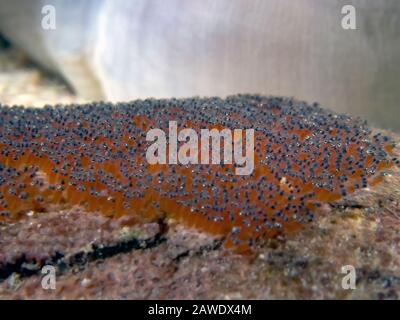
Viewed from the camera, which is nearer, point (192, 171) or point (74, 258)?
point (74, 258)

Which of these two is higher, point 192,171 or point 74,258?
point 192,171

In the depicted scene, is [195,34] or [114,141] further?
[195,34]

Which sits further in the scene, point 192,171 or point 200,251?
point 192,171

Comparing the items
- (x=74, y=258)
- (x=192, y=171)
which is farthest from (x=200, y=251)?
(x=74, y=258)

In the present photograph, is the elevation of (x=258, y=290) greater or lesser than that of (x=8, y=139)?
lesser

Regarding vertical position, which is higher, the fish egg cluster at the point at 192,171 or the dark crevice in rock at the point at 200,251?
the fish egg cluster at the point at 192,171

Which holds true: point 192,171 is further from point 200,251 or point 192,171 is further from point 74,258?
point 74,258

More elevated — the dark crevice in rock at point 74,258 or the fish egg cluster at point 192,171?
the fish egg cluster at point 192,171

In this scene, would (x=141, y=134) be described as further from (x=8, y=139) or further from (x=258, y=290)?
(x=258, y=290)

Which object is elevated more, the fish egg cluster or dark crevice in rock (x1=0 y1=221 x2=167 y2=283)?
the fish egg cluster
